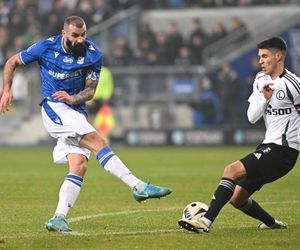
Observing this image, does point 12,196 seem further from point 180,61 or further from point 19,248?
point 180,61

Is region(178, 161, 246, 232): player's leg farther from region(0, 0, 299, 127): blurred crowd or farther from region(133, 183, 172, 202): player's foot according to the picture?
region(0, 0, 299, 127): blurred crowd

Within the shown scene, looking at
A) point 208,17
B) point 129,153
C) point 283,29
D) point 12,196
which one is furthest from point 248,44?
point 12,196

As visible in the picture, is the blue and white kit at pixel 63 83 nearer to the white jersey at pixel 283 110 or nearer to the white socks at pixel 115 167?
the white socks at pixel 115 167

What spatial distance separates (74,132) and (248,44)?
20615mm

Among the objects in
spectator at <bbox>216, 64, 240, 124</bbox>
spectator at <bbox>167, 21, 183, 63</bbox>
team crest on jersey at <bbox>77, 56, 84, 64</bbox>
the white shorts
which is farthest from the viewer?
spectator at <bbox>167, 21, 183, 63</bbox>

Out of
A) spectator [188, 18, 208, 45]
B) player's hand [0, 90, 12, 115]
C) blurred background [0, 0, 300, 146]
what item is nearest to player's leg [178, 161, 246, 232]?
player's hand [0, 90, 12, 115]

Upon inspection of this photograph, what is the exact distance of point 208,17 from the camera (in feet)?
108

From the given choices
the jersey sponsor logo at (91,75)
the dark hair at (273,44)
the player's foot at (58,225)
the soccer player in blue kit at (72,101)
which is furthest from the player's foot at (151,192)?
the dark hair at (273,44)

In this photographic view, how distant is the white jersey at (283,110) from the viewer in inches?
367

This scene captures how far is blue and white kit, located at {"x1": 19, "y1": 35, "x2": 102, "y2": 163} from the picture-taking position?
9.90 metres

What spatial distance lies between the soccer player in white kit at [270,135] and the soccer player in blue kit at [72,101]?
2.37ft

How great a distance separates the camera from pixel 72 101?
9812mm

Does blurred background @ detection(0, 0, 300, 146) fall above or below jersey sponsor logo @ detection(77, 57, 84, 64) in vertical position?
below

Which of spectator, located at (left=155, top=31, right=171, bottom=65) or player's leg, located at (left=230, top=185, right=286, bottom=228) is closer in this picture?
player's leg, located at (left=230, top=185, right=286, bottom=228)
